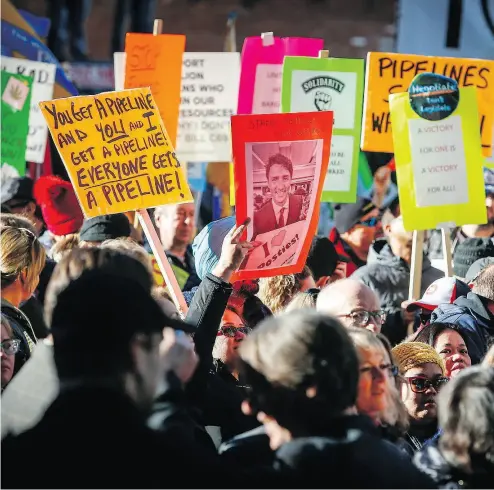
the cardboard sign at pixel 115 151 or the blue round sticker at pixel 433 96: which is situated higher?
the blue round sticker at pixel 433 96

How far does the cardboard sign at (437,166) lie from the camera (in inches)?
256

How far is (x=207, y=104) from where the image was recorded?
28.2 feet

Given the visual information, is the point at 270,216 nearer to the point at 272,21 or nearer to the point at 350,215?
→ the point at 350,215

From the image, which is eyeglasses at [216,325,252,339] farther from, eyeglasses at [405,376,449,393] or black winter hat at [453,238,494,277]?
black winter hat at [453,238,494,277]

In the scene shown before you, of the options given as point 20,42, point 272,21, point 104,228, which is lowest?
point 104,228

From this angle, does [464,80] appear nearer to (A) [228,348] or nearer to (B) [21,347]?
(A) [228,348]

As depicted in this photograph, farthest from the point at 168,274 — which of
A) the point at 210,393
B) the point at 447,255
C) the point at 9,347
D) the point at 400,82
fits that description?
the point at 400,82

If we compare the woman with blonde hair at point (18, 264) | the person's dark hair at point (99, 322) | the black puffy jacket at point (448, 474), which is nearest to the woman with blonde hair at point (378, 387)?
the black puffy jacket at point (448, 474)

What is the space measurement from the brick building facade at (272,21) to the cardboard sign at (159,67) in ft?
28.4

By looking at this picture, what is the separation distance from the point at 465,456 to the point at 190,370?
0.80 metres

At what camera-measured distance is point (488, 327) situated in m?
5.54

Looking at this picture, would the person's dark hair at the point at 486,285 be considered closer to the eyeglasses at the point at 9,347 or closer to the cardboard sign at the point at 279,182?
the cardboard sign at the point at 279,182

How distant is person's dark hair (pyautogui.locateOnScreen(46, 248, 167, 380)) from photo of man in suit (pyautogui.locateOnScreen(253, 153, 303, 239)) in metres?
2.07

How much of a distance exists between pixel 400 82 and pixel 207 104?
76.8 inches
